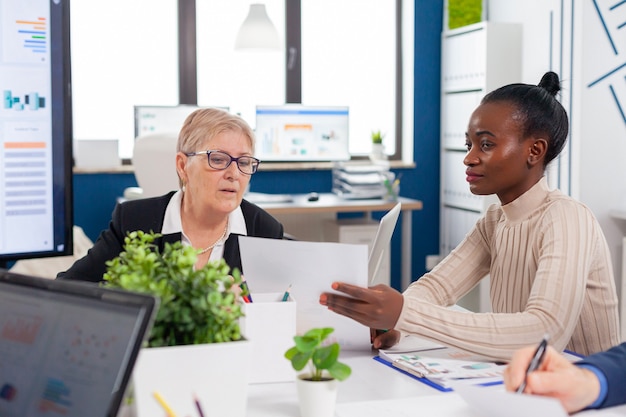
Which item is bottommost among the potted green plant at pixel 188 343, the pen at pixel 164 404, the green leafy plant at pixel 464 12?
the pen at pixel 164 404

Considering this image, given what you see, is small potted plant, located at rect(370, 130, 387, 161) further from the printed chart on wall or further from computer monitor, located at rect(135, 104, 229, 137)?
the printed chart on wall

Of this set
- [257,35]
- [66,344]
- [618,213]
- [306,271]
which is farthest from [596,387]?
[257,35]

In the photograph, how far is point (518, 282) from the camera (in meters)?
1.69

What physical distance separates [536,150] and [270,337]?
74 cm

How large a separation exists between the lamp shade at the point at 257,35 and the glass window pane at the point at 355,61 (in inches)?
29.5

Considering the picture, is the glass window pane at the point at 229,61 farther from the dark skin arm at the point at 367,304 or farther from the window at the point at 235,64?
the dark skin arm at the point at 367,304

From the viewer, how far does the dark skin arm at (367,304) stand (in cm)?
137

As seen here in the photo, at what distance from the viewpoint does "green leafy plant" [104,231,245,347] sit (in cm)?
96

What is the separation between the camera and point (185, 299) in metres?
0.96

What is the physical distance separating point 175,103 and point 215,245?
3467 millimetres

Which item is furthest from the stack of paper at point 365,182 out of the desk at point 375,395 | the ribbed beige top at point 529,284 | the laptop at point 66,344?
the laptop at point 66,344

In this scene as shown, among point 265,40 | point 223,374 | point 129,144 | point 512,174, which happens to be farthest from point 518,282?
point 129,144

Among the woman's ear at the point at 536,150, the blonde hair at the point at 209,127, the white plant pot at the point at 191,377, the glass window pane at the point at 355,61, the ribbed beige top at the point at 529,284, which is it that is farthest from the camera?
the glass window pane at the point at 355,61

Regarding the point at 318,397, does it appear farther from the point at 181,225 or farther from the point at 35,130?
the point at 181,225
